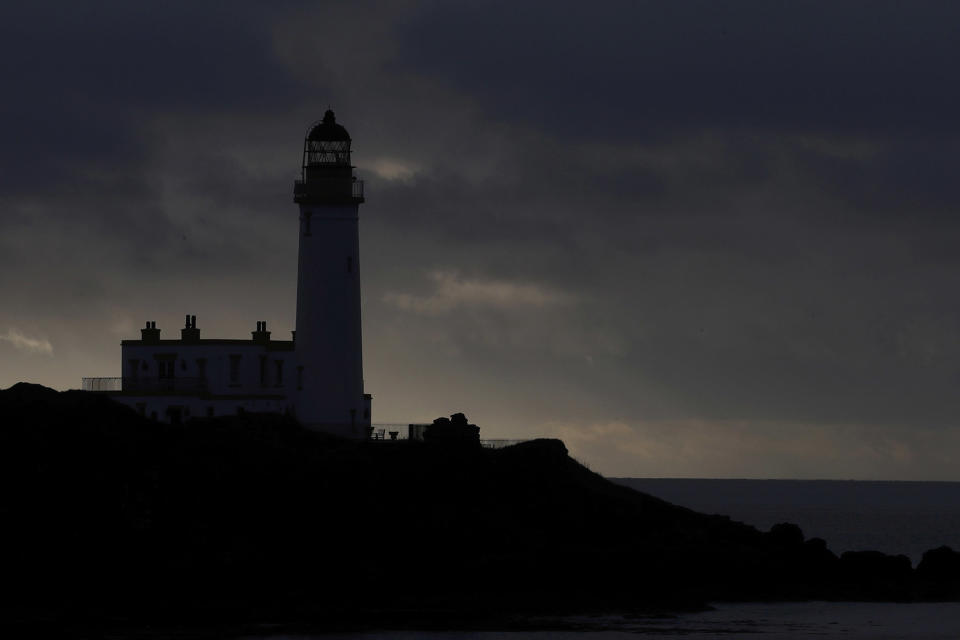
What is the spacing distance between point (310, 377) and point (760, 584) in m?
23.1

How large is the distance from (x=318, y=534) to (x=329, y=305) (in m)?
14.8

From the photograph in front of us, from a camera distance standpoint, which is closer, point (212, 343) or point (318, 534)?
point (318, 534)

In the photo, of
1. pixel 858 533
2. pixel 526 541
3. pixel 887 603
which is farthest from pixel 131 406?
pixel 858 533

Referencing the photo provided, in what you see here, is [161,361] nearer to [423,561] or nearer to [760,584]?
[423,561]

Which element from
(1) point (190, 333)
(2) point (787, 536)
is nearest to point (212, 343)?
(1) point (190, 333)

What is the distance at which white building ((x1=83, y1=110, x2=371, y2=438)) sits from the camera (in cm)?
8556

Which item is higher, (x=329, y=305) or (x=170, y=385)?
(x=329, y=305)

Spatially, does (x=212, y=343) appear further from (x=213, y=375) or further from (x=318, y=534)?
(x=318, y=534)

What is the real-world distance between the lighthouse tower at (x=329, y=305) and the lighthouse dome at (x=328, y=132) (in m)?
1.27

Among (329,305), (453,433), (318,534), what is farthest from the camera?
(329,305)

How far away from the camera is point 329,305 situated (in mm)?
Result: 85625

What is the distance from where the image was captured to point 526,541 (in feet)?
247

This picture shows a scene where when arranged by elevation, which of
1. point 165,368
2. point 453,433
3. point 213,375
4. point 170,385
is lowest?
point 453,433

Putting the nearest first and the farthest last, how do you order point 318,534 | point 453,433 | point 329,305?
point 318,534 < point 453,433 < point 329,305
